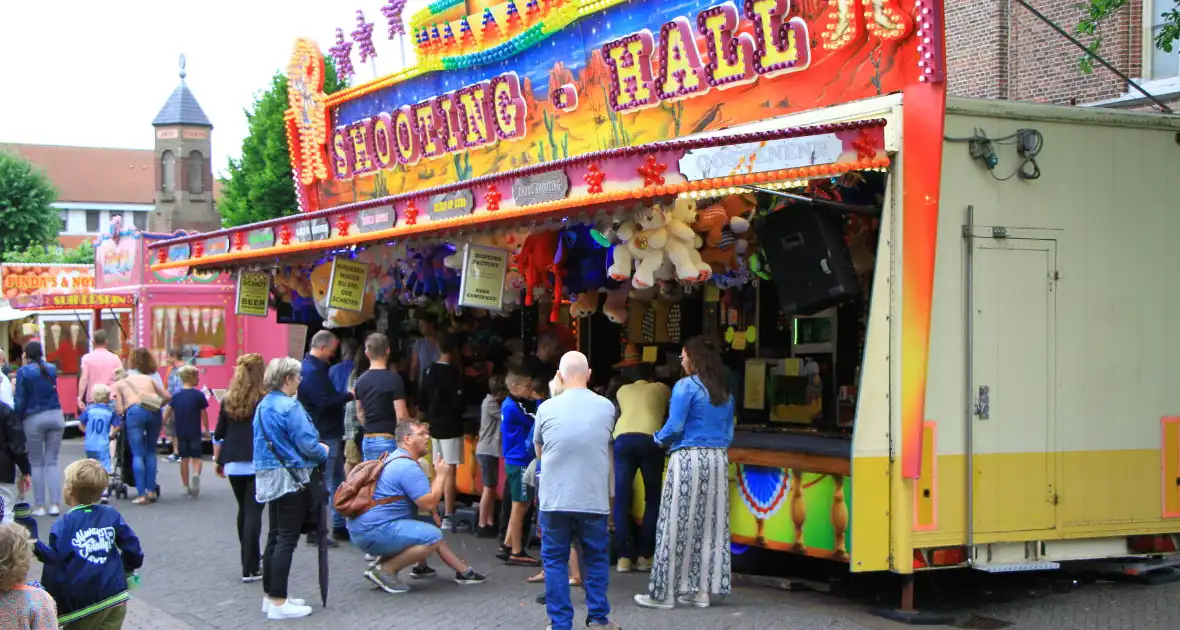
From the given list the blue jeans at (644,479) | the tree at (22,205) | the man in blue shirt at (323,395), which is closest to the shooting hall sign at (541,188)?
the blue jeans at (644,479)

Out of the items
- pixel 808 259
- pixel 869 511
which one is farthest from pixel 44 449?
pixel 869 511

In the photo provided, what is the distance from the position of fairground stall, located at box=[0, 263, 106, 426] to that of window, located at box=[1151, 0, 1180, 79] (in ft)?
60.5

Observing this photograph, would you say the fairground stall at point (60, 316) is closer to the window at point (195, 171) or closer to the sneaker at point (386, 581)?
the sneaker at point (386, 581)

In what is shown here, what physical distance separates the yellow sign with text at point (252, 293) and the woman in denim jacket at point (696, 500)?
753cm

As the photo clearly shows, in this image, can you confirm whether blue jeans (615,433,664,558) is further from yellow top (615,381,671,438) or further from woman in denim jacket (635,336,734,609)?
woman in denim jacket (635,336,734,609)

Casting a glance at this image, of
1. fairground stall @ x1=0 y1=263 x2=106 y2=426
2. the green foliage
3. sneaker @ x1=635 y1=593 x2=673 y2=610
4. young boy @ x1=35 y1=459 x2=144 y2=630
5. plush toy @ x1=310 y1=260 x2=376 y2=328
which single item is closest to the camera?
young boy @ x1=35 y1=459 x2=144 y2=630

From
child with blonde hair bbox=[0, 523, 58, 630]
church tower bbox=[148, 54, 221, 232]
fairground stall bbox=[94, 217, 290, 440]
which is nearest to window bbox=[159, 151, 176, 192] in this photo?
church tower bbox=[148, 54, 221, 232]

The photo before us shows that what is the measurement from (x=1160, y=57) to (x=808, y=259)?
8716 millimetres

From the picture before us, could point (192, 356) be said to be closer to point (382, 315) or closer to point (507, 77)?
point (382, 315)

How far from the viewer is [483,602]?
8539 mm

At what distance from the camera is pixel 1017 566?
800 centimetres

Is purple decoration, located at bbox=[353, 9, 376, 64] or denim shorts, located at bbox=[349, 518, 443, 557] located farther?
purple decoration, located at bbox=[353, 9, 376, 64]

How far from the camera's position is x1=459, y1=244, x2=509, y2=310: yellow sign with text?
33.0 ft

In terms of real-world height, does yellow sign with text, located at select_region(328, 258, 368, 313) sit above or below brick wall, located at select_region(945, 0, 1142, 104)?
below
